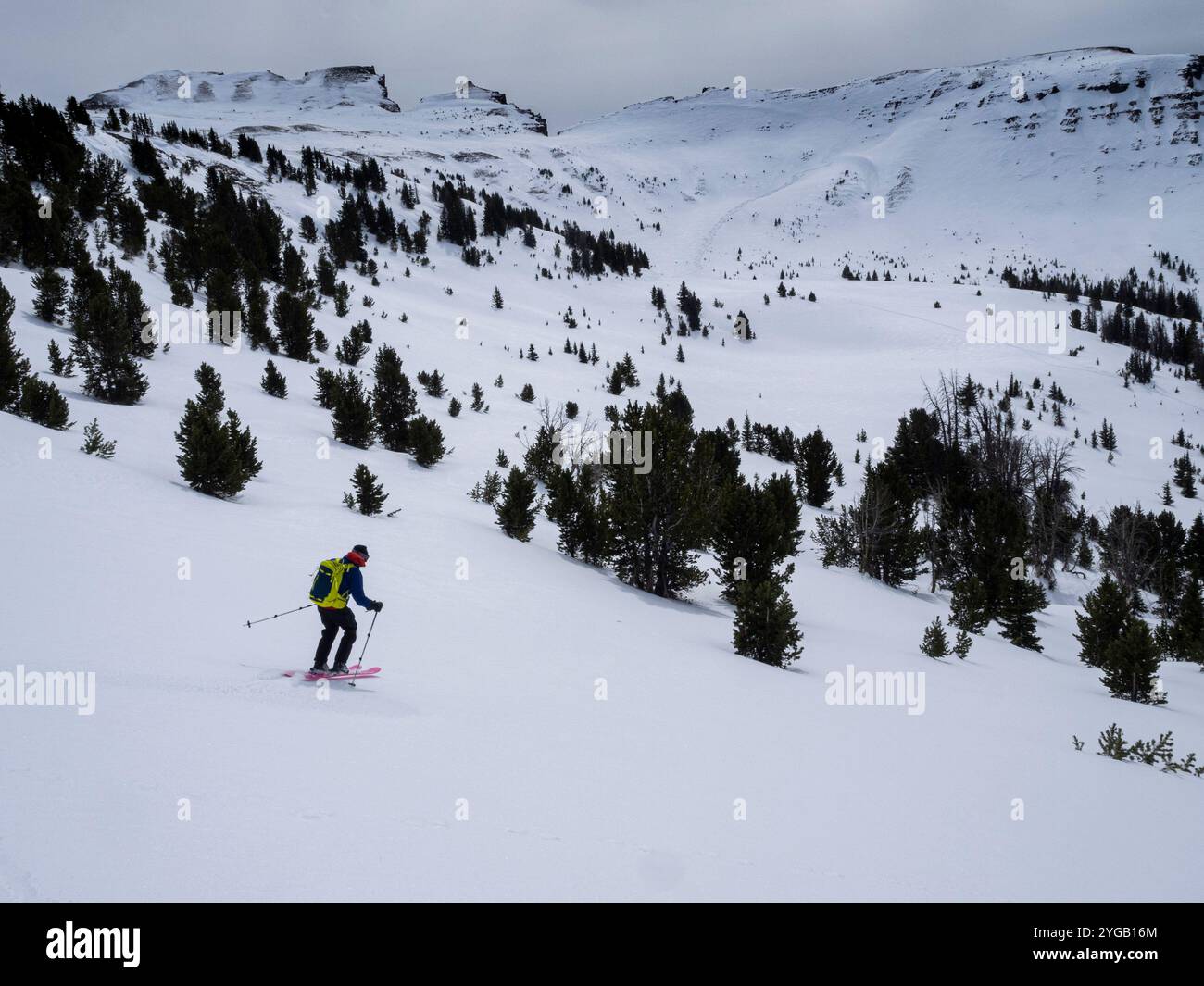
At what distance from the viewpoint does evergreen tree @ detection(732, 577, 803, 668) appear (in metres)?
9.36

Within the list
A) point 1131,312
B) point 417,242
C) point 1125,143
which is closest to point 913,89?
point 1125,143

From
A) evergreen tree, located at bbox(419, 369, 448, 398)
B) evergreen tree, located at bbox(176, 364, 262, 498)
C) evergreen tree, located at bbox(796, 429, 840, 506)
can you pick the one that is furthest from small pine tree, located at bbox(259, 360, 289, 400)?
evergreen tree, located at bbox(796, 429, 840, 506)

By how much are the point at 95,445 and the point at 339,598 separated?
8.28m

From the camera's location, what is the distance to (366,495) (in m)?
12.2

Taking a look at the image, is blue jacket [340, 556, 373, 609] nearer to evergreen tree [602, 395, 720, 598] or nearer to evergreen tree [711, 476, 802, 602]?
evergreen tree [602, 395, 720, 598]

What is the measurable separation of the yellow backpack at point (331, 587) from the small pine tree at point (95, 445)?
25.9 feet

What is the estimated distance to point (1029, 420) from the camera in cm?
3716

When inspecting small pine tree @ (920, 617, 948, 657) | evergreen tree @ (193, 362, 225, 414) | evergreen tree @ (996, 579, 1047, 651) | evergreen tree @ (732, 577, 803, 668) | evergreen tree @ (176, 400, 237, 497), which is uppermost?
evergreen tree @ (193, 362, 225, 414)

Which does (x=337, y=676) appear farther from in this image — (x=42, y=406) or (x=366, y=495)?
(x=42, y=406)

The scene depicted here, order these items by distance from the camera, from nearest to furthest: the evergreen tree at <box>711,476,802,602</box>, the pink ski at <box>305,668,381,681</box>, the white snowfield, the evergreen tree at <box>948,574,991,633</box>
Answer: the white snowfield
the pink ski at <box>305,668,381,681</box>
the evergreen tree at <box>711,476,802,602</box>
the evergreen tree at <box>948,574,991,633</box>

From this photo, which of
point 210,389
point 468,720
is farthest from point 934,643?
point 210,389
